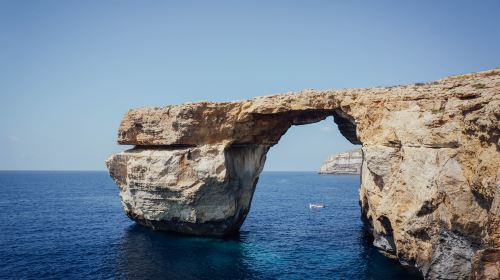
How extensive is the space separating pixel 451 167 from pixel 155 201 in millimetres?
26914

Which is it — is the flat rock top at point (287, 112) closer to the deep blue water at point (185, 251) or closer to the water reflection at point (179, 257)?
the water reflection at point (179, 257)

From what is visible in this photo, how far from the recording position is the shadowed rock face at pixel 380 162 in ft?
61.9

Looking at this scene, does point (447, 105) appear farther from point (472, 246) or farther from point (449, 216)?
point (472, 246)

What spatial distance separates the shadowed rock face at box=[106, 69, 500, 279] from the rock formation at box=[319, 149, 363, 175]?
137670 millimetres

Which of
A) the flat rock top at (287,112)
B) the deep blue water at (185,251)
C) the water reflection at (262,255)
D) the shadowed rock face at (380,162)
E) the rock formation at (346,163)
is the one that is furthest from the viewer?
the rock formation at (346,163)

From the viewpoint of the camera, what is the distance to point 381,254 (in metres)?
30.6

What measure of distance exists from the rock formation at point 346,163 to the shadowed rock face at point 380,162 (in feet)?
452

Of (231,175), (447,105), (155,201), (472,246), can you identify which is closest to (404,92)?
(447,105)

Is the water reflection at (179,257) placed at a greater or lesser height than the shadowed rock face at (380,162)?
lesser

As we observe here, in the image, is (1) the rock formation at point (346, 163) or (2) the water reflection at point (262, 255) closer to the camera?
(2) the water reflection at point (262, 255)

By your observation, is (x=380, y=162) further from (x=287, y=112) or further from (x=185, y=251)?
(x=185, y=251)

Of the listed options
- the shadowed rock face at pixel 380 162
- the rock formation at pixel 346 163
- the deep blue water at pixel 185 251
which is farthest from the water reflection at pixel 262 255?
the rock formation at pixel 346 163

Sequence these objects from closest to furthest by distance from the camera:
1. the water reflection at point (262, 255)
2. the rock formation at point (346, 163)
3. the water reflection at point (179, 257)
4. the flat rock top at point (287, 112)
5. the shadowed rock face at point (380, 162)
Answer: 1. the shadowed rock face at point (380, 162)
2. the flat rock top at point (287, 112)
3. the water reflection at point (179, 257)
4. the water reflection at point (262, 255)
5. the rock formation at point (346, 163)

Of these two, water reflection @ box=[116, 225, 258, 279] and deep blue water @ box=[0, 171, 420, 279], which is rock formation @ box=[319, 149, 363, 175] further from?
water reflection @ box=[116, 225, 258, 279]
